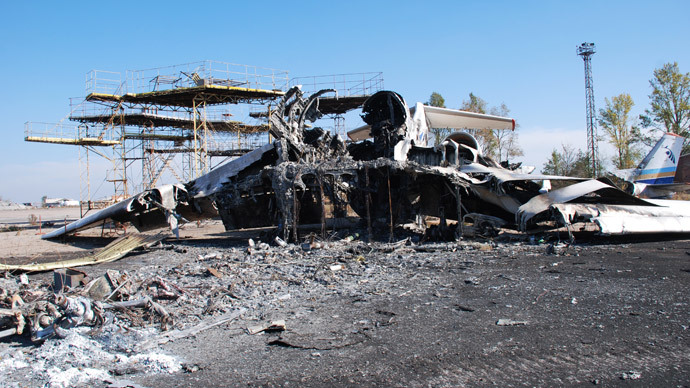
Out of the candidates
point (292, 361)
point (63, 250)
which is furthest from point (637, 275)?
point (63, 250)

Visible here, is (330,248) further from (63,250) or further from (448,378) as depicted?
(63,250)

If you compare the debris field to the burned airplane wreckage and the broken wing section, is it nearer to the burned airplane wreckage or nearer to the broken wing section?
the burned airplane wreckage

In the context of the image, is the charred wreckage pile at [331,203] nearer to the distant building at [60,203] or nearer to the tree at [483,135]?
the tree at [483,135]

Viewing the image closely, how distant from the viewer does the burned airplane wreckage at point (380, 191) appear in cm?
1159

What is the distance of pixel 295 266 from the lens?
912 cm

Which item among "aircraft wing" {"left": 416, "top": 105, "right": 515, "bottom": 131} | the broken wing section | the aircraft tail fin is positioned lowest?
the broken wing section

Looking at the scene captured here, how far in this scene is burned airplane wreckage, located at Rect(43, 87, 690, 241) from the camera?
1159 cm

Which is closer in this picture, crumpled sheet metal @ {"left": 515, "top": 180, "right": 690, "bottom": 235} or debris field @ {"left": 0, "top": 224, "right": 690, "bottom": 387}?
debris field @ {"left": 0, "top": 224, "right": 690, "bottom": 387}

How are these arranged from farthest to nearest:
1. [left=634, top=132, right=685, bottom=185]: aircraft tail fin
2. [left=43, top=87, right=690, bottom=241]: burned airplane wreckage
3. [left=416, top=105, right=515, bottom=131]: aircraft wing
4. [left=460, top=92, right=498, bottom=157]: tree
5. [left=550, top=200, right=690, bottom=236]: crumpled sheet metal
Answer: [left=460, top=92, right=498, bottom=157]: tree
[left=634, top=132, right=685, bottom=185]: aircraft tail fin
[left=416, top=105, right=515, bottom=131]: aircraft wing
[left=43, top=87, right=690, bottom=241]: burned airplane wreckage
[left=550, top=200, right=690, bottom=236]: crumpled sheet metal

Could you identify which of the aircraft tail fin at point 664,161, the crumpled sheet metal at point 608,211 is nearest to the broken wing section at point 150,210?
the crumpled sheet metal at point 608,211

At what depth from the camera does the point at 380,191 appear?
565 inches

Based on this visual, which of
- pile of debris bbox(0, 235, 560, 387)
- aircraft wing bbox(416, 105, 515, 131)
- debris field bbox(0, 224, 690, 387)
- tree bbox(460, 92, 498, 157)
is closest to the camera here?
debris field bbox(0, 224, 690, 387)

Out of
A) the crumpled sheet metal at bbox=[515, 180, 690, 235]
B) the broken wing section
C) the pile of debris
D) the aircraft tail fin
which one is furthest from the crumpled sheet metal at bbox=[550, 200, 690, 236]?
the aircraft tail fin

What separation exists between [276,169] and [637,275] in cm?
936
